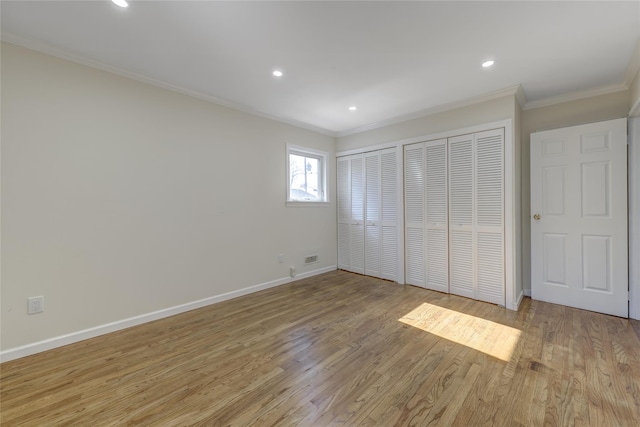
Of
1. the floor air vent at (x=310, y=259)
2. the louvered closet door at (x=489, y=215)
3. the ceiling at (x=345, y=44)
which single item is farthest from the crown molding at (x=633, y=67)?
the floor air vent at (x=310, y=259)

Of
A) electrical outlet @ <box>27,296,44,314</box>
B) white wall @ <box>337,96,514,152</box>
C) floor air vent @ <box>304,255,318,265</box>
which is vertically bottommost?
floor air vent @ <box>304,255,318,265</box>

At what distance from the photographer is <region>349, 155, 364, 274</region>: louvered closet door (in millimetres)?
4348

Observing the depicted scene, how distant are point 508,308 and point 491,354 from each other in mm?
1194

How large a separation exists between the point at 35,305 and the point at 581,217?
5368 millimetres

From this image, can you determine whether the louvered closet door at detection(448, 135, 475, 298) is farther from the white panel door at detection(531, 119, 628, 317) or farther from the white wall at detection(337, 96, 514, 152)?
the white panel door at detection(531, 119, 628, 317)

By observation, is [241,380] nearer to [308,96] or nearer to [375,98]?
[308,96]

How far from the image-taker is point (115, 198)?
96.1 inches

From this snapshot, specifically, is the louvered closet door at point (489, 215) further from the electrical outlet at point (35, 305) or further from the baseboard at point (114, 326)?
the electrical outlet at point (35, 305)

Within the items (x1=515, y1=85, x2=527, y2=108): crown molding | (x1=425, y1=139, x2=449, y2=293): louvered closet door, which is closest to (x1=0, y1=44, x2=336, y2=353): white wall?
(x1=425, y1=139, x2=449, y2=293): louvered closet door

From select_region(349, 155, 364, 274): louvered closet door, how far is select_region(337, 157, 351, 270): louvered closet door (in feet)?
0.22

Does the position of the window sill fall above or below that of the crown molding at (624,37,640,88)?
below

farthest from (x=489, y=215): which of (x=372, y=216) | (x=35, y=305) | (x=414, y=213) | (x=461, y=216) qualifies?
(x=35, y=305)

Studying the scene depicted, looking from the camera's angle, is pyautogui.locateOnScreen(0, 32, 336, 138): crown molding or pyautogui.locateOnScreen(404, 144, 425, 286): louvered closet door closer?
pyautogui.locateOnScreen(0, 32, 336, 138): crown molding

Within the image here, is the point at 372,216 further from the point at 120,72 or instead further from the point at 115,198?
the point at 120,72
